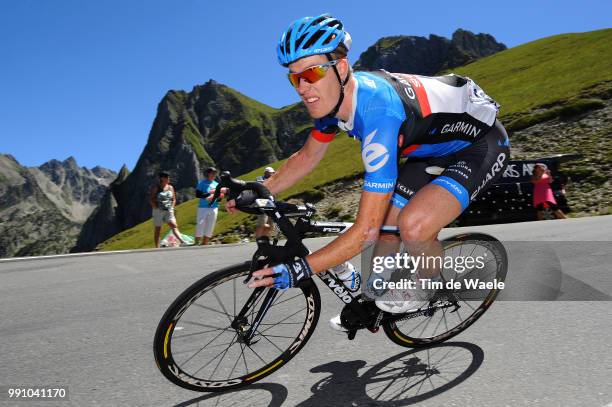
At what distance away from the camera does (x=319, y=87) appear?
2.81 metres

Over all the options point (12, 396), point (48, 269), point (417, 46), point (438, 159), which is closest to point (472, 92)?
point (438, 159)

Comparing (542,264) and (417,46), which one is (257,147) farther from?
(542,264)

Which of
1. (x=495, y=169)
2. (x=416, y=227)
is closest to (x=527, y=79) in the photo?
(x=495, y=169)

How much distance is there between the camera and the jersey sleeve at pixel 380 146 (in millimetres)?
2607

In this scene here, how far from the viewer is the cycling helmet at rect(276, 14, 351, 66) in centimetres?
277

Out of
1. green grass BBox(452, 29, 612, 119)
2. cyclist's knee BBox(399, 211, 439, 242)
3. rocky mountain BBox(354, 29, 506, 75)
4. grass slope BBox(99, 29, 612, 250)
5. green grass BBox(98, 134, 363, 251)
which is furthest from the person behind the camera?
rocky mountain BBox(354, 29, 506, 75)

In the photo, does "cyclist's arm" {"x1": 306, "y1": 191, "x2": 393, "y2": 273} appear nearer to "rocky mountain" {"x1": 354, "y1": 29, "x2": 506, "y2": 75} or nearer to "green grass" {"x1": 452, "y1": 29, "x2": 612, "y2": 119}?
"green grass" {"x1": 452, "y1": 29, "x2": 612, "y2": 119}

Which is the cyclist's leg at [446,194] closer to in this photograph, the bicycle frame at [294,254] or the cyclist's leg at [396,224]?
the cyclist's leg at [396,224]

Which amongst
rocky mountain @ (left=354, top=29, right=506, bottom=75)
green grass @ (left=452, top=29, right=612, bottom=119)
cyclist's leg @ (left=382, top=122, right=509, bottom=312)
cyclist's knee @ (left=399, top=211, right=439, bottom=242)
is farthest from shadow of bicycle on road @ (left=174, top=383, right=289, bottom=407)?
rocky mountain @ (left=354, top=29, right=506, bottom=75)

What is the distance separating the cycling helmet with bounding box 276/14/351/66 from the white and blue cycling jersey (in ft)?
0.92

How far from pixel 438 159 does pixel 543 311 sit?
5.90 ft

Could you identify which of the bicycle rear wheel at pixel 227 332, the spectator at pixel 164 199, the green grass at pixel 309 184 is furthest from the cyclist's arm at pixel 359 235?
the green grass at pixel 309 184

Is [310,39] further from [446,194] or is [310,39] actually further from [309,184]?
[309,184]

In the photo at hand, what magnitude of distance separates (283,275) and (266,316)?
2.14 ft
